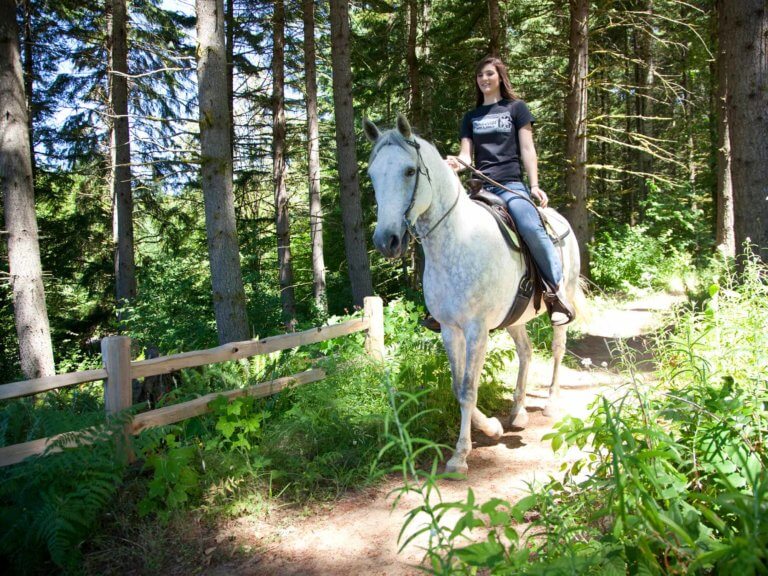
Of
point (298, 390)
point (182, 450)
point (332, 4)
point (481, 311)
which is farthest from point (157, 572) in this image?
point (332, 4)

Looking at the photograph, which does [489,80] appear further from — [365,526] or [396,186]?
[365,526]

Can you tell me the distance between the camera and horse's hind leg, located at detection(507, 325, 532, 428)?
189 inches

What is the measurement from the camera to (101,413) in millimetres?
3916

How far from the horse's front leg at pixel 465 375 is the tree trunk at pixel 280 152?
9.11 m

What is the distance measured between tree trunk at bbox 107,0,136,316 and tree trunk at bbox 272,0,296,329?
3.88m

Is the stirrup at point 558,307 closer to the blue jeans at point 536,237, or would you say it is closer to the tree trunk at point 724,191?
the blue jeans at point 536,237

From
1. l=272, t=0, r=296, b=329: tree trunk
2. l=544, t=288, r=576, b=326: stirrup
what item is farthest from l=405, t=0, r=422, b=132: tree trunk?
l=544, t=288, r=576, b=326: stirrup

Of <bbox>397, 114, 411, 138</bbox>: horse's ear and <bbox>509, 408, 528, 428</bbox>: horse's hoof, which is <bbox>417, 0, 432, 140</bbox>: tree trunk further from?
<bbox>397, 114, 411, 138</bbox>: horse's ear

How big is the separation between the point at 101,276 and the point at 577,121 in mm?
14920

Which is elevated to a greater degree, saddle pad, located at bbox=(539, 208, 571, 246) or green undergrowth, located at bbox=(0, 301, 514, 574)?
saddle pad, located at bbox=(539, 208, 571, 246)

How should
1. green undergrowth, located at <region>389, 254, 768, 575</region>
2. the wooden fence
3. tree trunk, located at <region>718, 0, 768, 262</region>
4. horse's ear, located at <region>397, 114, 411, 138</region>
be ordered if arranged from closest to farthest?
green undergrowth, located at <region>389, 254, 768, 575</region> → horse's ear, located at <region>397, 114, 411, 138</region> → the wooden fence → tree trunk, located at <region>718, 0, 768, 262</region>

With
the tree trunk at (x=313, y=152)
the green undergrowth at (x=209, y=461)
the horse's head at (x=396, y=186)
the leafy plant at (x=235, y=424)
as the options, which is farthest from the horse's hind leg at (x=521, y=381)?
the tree trunk at (x=313, y=152)

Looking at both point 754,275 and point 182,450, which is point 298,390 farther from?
point 754,275

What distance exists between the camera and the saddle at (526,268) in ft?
13.7
